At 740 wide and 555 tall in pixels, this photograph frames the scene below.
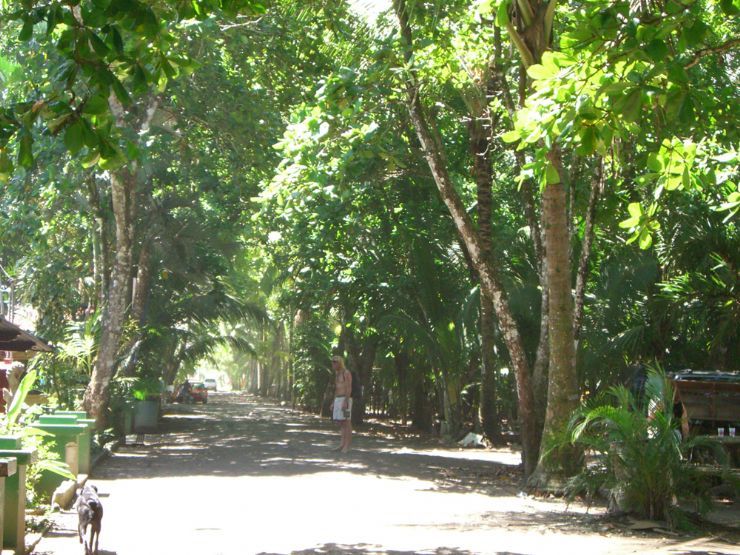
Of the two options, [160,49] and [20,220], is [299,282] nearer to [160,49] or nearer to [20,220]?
[20,220]

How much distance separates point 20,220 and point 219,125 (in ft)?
18.5

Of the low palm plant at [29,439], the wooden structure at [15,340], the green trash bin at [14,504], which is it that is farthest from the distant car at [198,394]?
the green trash bin at [14,504]

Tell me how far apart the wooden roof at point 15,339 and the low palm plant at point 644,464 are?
7.01 m

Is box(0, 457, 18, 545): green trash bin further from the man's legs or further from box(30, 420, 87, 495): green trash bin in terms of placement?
the man's legs

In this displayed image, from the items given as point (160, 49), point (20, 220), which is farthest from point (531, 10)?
point (20, 220)

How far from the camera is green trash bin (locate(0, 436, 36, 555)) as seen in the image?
7.22 m

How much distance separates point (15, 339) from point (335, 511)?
5097 millimetres

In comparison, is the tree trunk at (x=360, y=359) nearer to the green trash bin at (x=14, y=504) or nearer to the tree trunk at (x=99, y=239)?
the tree trunk at (x=99, y=239)

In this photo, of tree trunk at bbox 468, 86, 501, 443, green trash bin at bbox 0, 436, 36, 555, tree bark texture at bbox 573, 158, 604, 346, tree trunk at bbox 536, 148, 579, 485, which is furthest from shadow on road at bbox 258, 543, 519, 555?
tree trunk at bbox 468, 86, 501, 443

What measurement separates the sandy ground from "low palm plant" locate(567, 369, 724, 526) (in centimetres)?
40

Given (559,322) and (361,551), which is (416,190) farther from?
(361,551)

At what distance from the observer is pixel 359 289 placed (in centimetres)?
2420

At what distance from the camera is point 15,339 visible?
40.5 ft

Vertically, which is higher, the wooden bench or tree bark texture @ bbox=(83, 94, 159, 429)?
tree bark texture @ bbox=(83, 94, 159, 429)
